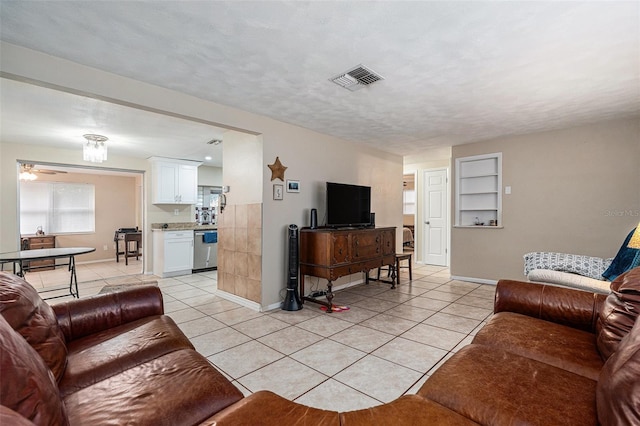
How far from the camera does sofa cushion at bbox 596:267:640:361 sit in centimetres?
137

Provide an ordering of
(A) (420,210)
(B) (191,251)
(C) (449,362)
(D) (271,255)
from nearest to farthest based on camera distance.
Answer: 1. (C) (449,362)
2. (D) (271,255)
3. (B) (191,251)
4. (A) (420,210)

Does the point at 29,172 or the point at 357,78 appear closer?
the point at 357,78

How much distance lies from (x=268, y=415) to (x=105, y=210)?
30.3 feet

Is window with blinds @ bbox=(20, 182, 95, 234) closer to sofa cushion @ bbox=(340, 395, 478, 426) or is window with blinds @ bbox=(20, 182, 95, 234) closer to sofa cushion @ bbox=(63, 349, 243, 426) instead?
sofa cushion @ bbox=(63, 349, 243, 426)

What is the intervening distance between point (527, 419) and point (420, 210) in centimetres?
638

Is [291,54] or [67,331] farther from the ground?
[291,54]

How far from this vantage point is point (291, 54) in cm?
222

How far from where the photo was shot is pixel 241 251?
4.00m

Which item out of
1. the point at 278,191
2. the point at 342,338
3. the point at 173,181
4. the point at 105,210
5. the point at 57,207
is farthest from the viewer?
the point at 105,210

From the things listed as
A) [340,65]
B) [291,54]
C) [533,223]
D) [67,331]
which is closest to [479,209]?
[533,223]

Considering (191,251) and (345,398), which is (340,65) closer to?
(345,398)

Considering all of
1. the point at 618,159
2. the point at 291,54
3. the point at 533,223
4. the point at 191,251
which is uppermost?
the point at 291,54

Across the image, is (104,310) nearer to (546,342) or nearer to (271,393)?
(271,393)

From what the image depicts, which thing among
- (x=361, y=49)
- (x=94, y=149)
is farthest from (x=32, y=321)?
(x=94, y=149)
